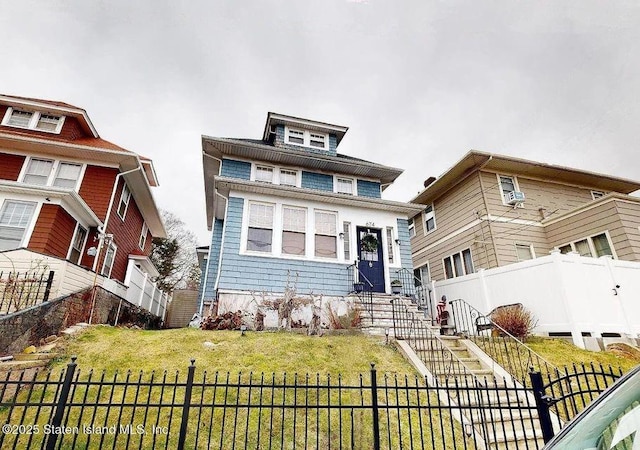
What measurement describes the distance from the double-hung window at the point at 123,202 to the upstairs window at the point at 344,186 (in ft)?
32.0

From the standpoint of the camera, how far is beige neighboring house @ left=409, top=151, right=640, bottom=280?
1144cm

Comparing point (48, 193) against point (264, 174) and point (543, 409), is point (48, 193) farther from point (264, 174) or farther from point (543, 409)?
point (543, 409)

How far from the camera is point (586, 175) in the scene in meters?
15.1

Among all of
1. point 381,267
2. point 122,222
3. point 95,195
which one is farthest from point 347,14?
point 122,222

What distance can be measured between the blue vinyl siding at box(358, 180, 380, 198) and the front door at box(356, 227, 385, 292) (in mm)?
2482

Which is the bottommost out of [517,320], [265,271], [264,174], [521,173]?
[517,320]

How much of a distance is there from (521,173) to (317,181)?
9.70 meters

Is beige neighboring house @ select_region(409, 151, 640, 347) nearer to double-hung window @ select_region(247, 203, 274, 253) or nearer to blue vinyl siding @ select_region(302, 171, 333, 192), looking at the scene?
blue vinyl siding @ select_region(302, 171, 333, 192)

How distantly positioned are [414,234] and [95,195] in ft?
52.4

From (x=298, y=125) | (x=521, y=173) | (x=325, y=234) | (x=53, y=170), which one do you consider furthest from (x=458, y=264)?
(x=53, y=170)

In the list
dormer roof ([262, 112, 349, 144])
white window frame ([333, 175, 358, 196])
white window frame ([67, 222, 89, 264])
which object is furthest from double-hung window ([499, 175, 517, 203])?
white window frame ([67, 222, 89, 264])

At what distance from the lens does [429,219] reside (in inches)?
691

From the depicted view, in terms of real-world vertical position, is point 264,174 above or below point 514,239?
above

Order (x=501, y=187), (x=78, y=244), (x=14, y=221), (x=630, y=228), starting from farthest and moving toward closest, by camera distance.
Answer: (x=501, y=187), (x=78, y=244), (x=630, y=228), (x=14, y=221)
